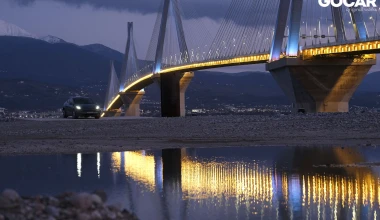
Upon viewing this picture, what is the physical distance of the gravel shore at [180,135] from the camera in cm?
2500

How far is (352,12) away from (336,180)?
4563 cm

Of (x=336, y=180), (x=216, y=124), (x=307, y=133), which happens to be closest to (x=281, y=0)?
(x=216, y=124)

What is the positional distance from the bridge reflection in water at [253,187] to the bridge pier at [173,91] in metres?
65.7

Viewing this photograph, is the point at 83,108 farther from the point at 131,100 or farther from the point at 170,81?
the point at 131,100

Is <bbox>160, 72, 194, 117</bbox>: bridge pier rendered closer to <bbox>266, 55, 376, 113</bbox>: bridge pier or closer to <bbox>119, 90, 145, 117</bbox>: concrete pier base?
<bbox>119, 90, 145, 117</bbox>: concrete pier base

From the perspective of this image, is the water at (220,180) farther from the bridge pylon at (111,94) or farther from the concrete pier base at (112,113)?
the bridge pylon at (111,94)

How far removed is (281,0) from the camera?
60.3m

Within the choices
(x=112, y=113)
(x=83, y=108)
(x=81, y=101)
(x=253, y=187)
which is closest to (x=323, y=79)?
(x=81, y=101)

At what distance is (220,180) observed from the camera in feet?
47.8

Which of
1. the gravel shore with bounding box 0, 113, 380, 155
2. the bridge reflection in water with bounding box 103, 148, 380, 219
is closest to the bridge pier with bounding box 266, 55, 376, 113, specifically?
the gravel shore with bounding box 0, 113, 380, 155

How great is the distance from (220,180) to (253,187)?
1.32 m

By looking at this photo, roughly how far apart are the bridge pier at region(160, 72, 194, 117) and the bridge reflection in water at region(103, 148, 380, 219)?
6572 cm

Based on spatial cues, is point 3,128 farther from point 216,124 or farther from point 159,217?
point 159,217

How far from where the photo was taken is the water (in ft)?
35.7
